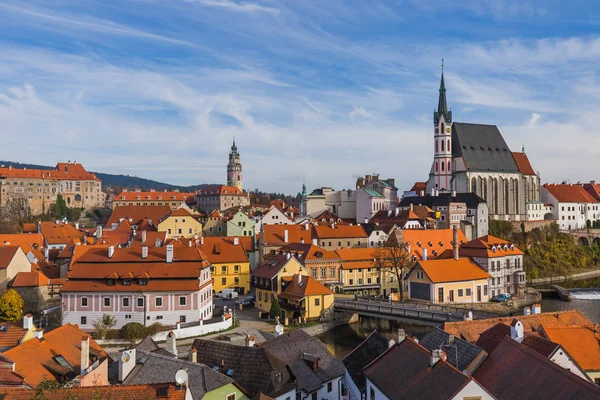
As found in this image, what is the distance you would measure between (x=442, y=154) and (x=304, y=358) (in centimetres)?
7796

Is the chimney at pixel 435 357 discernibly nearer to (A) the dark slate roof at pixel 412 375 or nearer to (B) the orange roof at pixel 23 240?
(A) the dark slate roof at pixel 412 375

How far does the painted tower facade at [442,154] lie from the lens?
98500 millimetres

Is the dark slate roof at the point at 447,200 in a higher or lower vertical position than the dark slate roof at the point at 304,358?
higher

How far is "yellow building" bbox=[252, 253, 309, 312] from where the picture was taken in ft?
160

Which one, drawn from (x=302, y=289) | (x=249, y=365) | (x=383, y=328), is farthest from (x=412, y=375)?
(x=302, y=289)

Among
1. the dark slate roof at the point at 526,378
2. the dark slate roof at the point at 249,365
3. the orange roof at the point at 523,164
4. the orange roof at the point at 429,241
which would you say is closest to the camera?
the dark slate roof at the point at 526,378

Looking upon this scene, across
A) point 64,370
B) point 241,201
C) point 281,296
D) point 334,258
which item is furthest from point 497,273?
point 241,201

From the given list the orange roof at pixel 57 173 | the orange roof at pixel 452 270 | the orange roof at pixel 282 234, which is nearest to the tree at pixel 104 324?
the orange roof at pixel 282 234

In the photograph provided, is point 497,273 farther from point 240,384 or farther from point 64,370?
point 64,370

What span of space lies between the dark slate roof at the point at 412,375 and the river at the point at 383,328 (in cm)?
1695

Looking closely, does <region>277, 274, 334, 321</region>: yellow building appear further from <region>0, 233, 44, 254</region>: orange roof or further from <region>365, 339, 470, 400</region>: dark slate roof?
<region>0, 233, 44, 254</region>: orange roof

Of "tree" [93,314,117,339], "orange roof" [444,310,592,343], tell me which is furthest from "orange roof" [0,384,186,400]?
"tree" [93,314,117,339]

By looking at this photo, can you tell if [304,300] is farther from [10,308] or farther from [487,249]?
[487,249]

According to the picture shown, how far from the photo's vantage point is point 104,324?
40.3 m
